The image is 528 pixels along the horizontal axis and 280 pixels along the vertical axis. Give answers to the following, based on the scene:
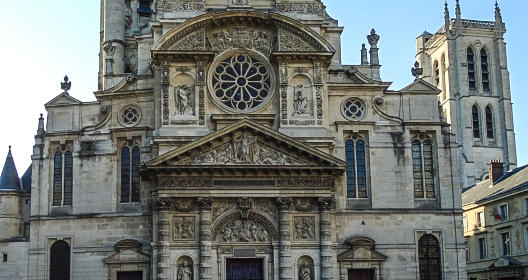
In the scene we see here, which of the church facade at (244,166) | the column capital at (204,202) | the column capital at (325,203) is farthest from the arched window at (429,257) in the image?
the column capital at (204,202)

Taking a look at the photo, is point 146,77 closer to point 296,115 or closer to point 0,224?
point 296,115

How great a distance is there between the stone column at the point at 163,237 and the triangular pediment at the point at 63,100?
6.21m

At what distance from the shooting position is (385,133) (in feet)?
107

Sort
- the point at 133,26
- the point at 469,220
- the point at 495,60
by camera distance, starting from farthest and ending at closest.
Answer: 1. the point at 495,60
2. the point at 469,220
3. the point at 133,26

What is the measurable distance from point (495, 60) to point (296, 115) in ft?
153

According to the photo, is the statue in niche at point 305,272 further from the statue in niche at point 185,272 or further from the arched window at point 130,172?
the arched window at point 130,172

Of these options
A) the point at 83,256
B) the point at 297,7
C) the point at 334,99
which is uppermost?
the point at 297,7

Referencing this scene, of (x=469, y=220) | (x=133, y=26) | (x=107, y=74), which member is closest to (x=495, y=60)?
(x=469, y=220)

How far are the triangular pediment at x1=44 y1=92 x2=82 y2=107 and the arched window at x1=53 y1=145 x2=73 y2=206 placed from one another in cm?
184

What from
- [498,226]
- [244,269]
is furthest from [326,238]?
[498,226]

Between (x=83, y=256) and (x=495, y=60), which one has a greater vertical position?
(x=495, y=60)

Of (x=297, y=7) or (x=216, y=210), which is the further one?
(x=297, y=7)

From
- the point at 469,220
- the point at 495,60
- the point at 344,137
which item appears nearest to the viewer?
the point at 344,137

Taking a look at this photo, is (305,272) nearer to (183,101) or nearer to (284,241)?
(284,241)
